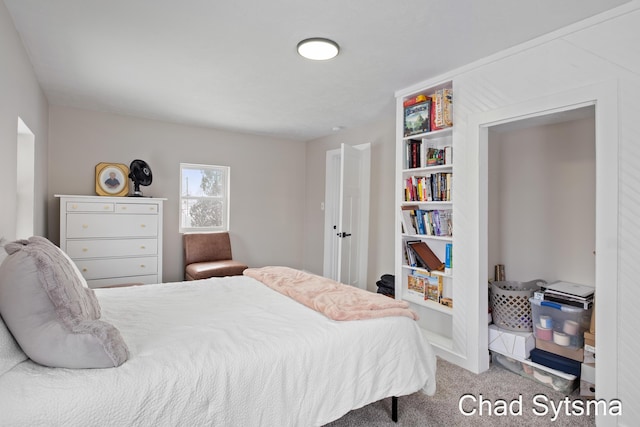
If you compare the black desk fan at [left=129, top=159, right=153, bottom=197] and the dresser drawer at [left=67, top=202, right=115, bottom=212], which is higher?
the black desk fan at [left=129, top=159, right=153, bottom=197]

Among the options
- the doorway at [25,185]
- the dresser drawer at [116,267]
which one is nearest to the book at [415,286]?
the dresser drawer at [116,267]

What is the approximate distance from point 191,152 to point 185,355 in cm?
385

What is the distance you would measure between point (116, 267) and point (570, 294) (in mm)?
4269

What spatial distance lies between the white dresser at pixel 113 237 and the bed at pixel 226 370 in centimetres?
181

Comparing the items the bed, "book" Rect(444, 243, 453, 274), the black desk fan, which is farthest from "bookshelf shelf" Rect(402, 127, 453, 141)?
the black desk fan

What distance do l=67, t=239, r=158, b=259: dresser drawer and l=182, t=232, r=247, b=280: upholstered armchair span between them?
0.56m

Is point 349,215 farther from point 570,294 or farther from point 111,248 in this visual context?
point 111,248

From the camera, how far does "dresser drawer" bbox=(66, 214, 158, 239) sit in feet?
11.9

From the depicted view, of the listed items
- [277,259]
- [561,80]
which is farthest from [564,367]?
[277,259]

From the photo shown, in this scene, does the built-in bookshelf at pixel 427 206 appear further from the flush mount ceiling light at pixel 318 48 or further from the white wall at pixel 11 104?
the white wall at pixel 11 104

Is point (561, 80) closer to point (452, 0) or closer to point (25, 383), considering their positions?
point (452, 0)

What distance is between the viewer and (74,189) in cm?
401

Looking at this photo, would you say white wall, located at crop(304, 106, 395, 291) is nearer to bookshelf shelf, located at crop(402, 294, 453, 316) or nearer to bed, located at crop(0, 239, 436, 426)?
bookshelf shelf, located at crop(402, 294, 453, 316)

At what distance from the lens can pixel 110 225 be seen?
378 cm
